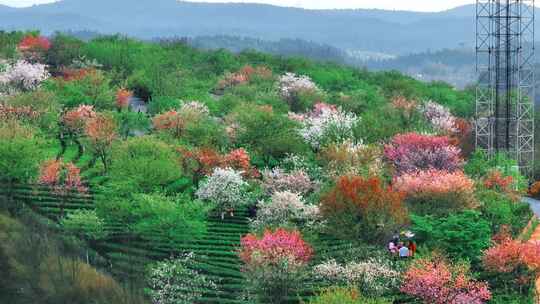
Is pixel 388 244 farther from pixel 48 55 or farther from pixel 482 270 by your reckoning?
pixel 48 55

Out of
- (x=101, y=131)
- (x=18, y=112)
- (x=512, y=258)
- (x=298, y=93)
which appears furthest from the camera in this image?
(x=298, y=93)

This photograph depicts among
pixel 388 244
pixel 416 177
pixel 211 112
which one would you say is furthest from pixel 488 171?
pixel 211 112

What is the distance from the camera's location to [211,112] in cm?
7906

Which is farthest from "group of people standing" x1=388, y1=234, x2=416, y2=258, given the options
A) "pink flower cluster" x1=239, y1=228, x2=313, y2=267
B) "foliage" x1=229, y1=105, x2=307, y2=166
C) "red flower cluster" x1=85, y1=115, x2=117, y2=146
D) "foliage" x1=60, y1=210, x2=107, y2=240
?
"red flower cluster" x1=85, y1=115, x2=117, y2=146

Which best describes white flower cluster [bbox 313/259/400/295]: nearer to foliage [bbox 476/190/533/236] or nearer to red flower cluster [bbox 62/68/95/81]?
foliage [bbox 476/190/533/236]

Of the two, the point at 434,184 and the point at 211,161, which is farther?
the point at 211,161

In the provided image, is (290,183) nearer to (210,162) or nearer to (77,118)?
(210,162)

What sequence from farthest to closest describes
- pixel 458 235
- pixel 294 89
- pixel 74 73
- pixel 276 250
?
pixel 294 89, pixel 74 73, pixel 458 235, pixel 276 250

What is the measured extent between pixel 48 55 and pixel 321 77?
135 feet

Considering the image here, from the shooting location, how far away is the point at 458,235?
3744 cm

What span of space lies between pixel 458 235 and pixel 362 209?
16.1 ft

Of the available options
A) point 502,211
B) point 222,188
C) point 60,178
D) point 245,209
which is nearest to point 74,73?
point 60,178

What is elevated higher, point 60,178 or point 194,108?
point 194,108

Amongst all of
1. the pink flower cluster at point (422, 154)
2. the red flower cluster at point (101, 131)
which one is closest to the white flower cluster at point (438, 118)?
the pink flower cluster at point (422, 154)
